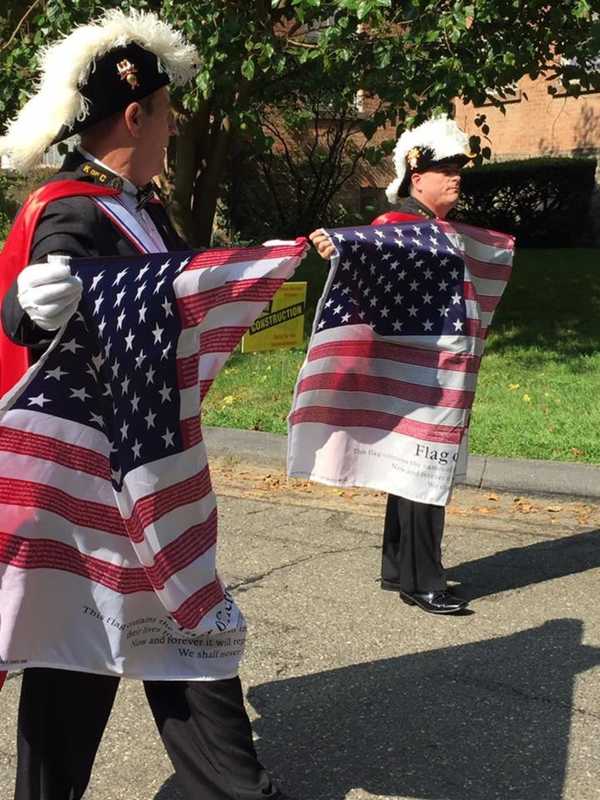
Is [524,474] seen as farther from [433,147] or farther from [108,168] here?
[108,168]

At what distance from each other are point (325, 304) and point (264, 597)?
4.61 feet

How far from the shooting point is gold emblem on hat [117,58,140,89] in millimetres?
2594

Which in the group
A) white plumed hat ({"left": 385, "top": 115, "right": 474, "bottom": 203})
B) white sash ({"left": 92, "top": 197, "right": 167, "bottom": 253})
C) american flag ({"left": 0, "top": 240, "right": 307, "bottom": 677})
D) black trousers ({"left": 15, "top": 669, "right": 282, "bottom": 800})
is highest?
white plumed hat ({"left": 385, "top": 115, "right": 474, "bottom": 203})

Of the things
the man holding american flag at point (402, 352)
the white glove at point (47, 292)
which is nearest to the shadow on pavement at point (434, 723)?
the man holding american flag at point (402, 352)

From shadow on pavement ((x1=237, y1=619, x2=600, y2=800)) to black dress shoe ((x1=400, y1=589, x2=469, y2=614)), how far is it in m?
0.29

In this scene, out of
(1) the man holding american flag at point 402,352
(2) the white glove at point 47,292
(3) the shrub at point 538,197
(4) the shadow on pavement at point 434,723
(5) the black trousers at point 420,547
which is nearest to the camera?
(2) the white glove at point 47,292

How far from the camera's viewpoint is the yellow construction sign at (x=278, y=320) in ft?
10.9

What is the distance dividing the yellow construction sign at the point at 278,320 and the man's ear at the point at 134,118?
762 millimetres

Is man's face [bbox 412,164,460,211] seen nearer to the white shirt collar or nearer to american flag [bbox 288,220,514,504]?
american flag [bbox 288,220,514,504]

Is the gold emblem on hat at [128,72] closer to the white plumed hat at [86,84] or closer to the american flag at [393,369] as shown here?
the white plumed hat at [86,84]

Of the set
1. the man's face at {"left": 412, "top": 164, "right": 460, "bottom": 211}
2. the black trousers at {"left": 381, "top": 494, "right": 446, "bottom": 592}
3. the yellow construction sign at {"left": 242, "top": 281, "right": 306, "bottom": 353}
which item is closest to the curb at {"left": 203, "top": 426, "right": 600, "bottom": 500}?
the black trousers at {"left": 381, "top": 494, "right": 446, "bottom": 592}

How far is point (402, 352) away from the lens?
4.09 meters

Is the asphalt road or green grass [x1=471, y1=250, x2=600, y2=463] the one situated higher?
green grass [x1=471, y1=250, x2=600, y2=463]

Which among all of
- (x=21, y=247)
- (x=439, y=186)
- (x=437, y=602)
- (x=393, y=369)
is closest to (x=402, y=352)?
(x=393, y=369)
